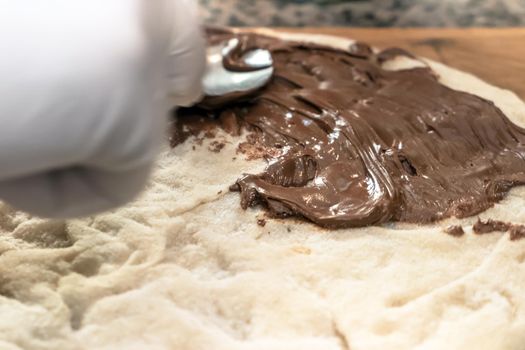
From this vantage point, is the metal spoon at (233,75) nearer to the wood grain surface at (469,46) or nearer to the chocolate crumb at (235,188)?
the chocolate crumb at (235,188)

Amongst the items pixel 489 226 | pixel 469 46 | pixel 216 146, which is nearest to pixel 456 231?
pixel 489 226

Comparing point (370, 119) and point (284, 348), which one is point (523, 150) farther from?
point (284, 348)

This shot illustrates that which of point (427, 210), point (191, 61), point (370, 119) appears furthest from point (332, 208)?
point (191, 61)

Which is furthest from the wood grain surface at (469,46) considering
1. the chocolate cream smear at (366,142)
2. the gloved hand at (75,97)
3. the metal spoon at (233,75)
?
the gloved hand at (75,97)

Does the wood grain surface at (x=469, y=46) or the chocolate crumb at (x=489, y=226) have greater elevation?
the wood grain surface at (x=469, y=46)

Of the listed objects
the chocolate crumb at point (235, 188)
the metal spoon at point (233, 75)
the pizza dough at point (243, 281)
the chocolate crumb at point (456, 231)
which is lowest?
the pizza dough at point (243, 281)

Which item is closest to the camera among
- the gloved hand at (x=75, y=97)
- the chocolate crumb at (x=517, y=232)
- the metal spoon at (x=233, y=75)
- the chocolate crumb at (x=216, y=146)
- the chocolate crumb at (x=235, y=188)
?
the gloved hand at (x=75, y=97)

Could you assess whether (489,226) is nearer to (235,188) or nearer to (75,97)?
(235,188)

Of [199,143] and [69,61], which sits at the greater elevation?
[69,61]
